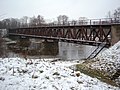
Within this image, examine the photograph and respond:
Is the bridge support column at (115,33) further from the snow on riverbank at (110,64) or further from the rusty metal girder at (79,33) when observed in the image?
the snow on riverbank at (110,64)

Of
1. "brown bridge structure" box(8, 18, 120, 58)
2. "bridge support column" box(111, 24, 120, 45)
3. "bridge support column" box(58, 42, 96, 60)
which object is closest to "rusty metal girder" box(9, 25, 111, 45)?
"brown bridge structure" box(8, 18, 120, 58)

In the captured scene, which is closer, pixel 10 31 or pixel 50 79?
pixel 50 79

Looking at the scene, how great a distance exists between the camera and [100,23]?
2719 cm

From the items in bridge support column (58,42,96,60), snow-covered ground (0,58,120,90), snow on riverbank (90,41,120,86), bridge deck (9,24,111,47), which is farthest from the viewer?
bridge support column (58,42,96,60)

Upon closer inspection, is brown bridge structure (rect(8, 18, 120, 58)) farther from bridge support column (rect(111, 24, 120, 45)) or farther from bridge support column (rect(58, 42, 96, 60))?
bridge support column (rect(58, 42, 96, 60))

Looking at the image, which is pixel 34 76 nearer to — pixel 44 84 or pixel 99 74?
pixel 44 84

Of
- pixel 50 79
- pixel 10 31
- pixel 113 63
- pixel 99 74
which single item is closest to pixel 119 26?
pixel 113 63

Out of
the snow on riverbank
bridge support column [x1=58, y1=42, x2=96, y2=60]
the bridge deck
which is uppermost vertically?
the bridge deck

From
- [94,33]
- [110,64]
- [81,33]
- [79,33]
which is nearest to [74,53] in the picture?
[79,33]

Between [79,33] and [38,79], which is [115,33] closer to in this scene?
[79,33]

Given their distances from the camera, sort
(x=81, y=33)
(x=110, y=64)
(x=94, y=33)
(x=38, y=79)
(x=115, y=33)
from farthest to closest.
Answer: (x=81, y=33)
(x=94, y=33)
(x=115, y=33)
(x=110, y=64)
(x=38, y=79)

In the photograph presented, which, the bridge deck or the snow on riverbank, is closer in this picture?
the snow on riverbank

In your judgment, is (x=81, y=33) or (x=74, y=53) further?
(x=74, y=53)

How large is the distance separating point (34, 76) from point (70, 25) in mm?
25525
